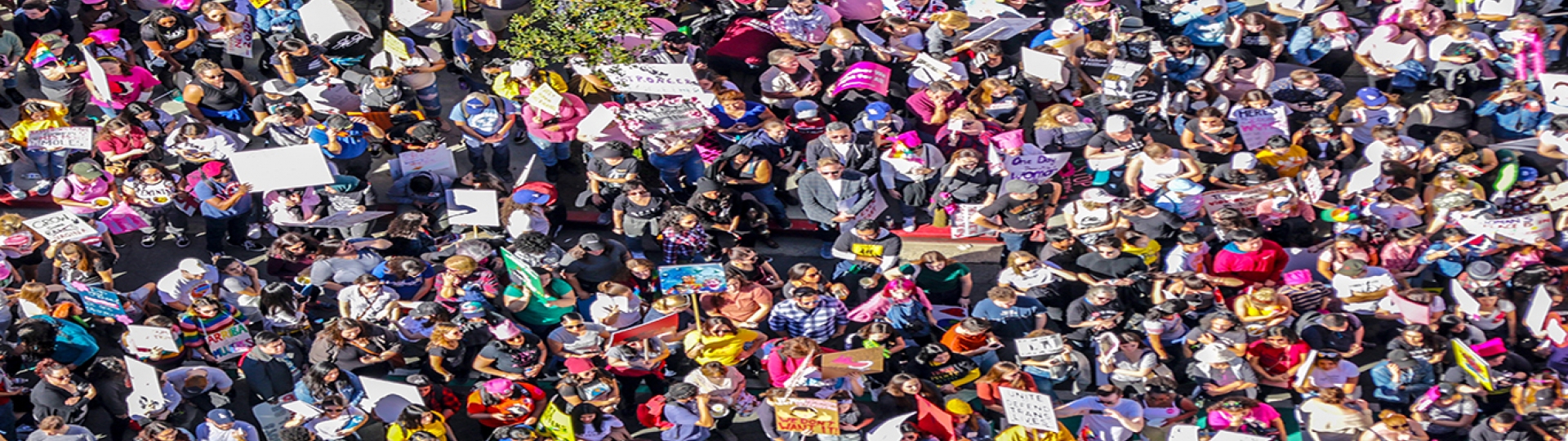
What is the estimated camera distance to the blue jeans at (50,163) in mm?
16109

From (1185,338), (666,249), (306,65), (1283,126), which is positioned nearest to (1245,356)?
(1185,338)

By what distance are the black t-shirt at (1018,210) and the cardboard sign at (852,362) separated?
7.64 feet

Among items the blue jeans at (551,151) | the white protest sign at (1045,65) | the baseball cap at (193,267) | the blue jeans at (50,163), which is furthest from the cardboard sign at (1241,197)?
the blue jeans at (50,163)

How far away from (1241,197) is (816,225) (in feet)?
12.7

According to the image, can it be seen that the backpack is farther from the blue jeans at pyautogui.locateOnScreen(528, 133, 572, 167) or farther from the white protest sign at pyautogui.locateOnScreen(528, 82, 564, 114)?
the blue jeans at pyautogui.locateOnScreen(528, 133, 572, 167)

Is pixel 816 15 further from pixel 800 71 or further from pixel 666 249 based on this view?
pixel 666 249

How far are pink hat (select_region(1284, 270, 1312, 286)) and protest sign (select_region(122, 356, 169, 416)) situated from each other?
30.3 ft

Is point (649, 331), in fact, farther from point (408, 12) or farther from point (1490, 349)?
point (1490, 349)

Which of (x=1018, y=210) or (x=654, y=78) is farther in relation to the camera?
(x=654, y=78)

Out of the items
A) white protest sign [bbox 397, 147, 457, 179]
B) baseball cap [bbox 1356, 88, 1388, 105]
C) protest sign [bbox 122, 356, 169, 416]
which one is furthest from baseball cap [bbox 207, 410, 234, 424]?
baseball cap [bbox 1356, 88, 1388, 105]

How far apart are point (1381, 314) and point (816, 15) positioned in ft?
20.3

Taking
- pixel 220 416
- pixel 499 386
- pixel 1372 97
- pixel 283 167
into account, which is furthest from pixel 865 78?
pixel 220 416

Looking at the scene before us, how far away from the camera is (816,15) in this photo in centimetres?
1783

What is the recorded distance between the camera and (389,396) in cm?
1380
